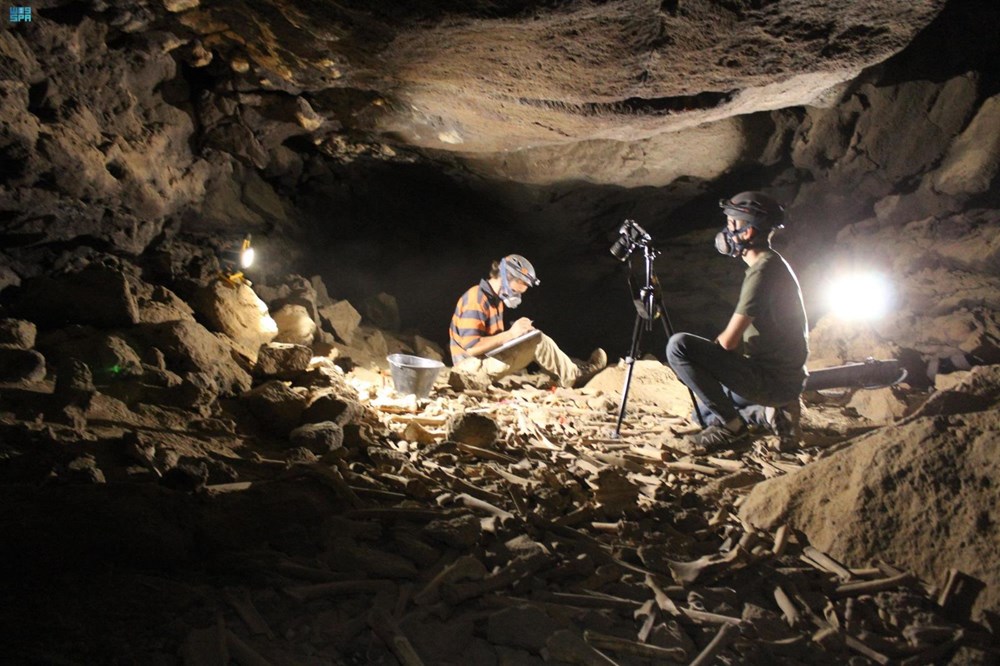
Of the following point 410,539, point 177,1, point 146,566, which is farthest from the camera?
point 177,1

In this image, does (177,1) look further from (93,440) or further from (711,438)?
(711,438)

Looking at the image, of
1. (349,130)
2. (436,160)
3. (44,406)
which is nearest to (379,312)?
(436,160)

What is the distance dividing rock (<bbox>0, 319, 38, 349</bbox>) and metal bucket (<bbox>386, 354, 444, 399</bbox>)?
2.55m

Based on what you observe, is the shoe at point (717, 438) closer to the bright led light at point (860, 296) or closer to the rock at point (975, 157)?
the bright led light at point (860, 296)

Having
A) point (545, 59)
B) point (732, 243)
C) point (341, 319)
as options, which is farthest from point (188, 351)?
point (732, 243)

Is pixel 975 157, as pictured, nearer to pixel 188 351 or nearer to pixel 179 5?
pixel 179 5

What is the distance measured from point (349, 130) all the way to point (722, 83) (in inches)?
159

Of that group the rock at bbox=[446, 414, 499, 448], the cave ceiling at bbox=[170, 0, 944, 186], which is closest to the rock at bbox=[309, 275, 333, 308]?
the cave ceiling at bbox=[170, 0, 944, 186]

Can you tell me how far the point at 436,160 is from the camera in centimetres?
722

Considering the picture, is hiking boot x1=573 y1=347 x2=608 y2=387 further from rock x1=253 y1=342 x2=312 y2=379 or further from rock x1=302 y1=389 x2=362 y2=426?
rock x1=302 y1=389 x2=362 y2=426

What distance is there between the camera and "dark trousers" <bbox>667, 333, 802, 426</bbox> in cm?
416

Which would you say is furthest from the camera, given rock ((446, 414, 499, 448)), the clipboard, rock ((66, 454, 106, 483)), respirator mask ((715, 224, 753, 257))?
the clipboard

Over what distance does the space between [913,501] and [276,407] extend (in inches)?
145

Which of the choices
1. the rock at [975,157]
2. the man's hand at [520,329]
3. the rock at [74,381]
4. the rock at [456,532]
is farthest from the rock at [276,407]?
the rock at [975,157]
